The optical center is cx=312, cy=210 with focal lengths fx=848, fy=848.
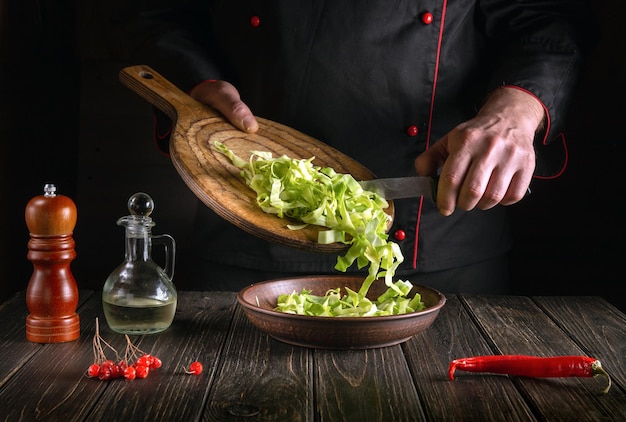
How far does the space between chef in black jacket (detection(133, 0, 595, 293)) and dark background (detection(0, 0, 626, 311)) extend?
65cm

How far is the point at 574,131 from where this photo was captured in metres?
2.97

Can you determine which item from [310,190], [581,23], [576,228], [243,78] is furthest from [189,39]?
[576,228]

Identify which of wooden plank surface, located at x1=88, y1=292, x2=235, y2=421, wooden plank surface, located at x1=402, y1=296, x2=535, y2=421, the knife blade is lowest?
wooden plank surface, located at x1=88, y1=292, x2=235, y2=421

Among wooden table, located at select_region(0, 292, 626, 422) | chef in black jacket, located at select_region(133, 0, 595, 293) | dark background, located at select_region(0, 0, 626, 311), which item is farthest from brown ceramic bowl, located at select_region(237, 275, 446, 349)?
dark background, located at select_region(0, 0, 626, 311)

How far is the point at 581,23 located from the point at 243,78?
0.95 m

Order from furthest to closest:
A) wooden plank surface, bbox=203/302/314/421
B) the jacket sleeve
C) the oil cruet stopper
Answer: the jacket sleeve → the oil cruet stopper → wooden plank surface, bbox=203/302/314/421

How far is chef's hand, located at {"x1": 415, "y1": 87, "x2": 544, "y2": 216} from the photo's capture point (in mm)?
1800

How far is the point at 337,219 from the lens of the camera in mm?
1727

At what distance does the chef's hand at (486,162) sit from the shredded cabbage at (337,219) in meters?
0.16

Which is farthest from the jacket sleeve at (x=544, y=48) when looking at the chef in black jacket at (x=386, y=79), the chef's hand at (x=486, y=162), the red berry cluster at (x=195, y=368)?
the red berry cluster at (x=195, y=368)

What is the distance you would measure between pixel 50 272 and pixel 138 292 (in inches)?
6.8

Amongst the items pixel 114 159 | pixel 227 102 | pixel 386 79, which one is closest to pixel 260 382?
pixel 227 102

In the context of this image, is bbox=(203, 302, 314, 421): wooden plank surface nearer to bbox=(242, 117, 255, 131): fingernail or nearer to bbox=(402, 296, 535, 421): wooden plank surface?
bbox=(402, 296, 535, 421): wooden plank surface

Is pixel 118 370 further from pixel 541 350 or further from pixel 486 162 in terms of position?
pixel 486 162
